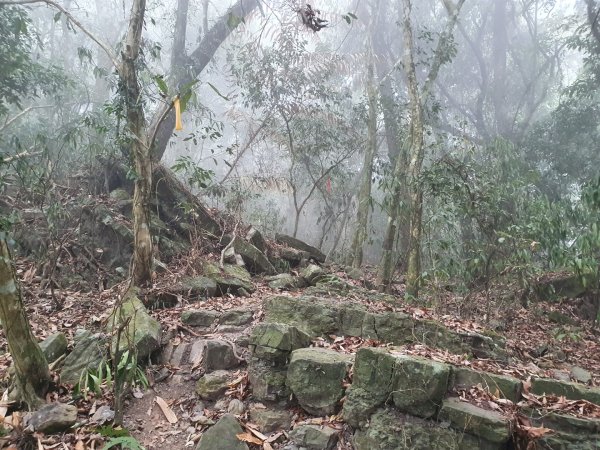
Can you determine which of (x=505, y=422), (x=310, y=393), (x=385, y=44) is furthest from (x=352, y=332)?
(x=385, y=44)

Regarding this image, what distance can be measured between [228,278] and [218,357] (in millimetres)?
3023

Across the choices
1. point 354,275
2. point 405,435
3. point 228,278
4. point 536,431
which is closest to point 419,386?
point 405,435

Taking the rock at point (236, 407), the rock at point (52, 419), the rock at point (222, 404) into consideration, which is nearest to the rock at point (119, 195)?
the rock at point (52, 419)

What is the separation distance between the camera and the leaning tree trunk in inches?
149

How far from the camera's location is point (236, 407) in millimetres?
4176

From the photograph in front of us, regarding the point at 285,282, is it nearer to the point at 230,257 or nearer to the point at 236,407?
the point at 230,257

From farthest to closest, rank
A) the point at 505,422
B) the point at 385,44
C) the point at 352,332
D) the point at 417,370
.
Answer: the point at 385,44, the point at 352,332, the point at 417,370, the point at 505,422

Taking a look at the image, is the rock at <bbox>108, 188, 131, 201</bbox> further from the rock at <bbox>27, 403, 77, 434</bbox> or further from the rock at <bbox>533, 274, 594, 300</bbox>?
the rock at <bbox>533, 274, 594, 300</bbox>

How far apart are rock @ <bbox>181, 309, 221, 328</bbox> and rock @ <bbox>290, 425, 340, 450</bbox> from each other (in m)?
2.44

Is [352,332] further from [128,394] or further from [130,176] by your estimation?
[130,176]

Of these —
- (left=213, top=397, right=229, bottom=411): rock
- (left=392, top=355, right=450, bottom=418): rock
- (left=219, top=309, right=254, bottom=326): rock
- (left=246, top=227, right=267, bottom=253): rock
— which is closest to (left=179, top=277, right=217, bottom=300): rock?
(left=219, top=309, right=254, bottom=326): rock

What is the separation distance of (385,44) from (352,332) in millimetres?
17756

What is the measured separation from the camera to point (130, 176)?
20.9 ft

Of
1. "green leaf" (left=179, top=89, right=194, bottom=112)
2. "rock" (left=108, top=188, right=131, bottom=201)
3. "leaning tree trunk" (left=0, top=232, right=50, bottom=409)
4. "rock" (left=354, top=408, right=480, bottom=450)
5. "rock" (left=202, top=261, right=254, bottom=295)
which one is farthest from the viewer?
"rock" (left=108, top=188, right=131, bottom=201)
